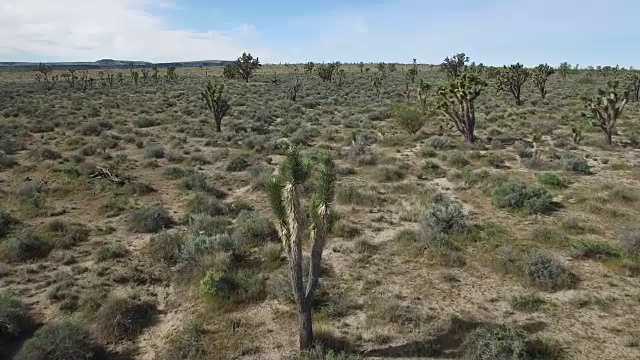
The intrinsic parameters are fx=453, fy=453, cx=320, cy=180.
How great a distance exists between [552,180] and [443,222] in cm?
800

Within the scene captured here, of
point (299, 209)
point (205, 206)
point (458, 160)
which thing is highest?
A: point (299, 209)

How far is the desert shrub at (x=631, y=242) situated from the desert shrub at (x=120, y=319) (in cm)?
1359

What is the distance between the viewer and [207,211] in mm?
17938

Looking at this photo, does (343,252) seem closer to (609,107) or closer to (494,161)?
(494,161)

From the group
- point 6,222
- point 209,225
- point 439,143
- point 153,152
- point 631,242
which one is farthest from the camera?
point 439,143

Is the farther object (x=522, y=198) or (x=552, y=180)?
(x=552, y=180)

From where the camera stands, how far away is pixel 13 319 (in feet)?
34.9

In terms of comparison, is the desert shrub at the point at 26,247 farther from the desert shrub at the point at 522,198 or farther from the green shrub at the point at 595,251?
the green shrub at the point at 595,251

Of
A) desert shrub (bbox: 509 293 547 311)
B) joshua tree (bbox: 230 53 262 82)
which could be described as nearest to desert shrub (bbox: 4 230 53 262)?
desert shrub (bbox: 509 293 547 311)

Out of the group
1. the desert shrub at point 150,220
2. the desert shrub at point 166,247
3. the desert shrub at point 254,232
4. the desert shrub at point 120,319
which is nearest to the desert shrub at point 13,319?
the desert shrub at point 120,319

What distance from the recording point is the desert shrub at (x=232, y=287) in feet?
38.7

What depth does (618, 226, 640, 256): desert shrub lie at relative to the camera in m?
13.4

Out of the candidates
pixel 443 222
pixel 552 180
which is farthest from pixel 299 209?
pixel 552 180

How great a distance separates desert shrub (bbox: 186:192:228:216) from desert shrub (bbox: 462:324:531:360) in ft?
36.7
